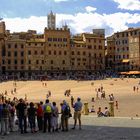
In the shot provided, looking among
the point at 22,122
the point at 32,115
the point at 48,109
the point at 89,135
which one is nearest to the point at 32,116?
the point at 32,115

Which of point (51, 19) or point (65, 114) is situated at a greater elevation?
point (51, 19)

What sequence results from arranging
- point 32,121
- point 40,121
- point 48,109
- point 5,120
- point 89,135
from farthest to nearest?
point 40,121
point 48,109
point 32,121
point 5,120
point 89,135

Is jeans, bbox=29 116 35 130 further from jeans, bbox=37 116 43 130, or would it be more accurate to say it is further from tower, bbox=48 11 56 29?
tower, bbox=48 11 56 29

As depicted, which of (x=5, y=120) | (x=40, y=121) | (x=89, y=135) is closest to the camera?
(x=89, y=135)


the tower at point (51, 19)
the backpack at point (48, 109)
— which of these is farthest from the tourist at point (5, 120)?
the tower at point (51, 19)

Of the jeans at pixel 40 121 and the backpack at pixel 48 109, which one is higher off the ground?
the backpack at pixel 48 109

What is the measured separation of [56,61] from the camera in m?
120

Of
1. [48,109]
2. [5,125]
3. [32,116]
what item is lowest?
[5,125]

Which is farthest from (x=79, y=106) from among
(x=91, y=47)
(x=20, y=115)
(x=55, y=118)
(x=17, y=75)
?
(x=91, y=47)

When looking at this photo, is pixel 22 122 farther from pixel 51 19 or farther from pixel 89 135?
pixel 51 19

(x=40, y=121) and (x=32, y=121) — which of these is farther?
(x=40, y=121)

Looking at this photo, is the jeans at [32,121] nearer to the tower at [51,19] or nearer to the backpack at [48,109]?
the backpack at [48,109]

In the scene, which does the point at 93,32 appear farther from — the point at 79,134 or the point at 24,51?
the point at 79,134

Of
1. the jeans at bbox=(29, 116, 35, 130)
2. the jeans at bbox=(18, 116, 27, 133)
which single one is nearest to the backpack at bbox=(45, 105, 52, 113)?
the jeans at bbox=(29, 116, 35, 130)
